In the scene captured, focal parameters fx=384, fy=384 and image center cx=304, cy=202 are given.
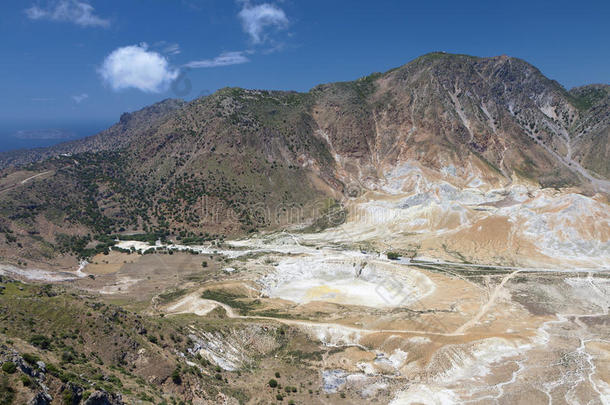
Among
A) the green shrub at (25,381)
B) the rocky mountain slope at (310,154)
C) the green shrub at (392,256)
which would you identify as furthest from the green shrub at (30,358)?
the green shrub at (392,256)

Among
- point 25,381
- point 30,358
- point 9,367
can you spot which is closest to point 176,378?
point 30,358

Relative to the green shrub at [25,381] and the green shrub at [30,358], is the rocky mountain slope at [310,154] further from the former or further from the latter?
the green shrub at [25,381]

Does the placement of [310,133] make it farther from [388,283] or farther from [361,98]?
[388,283]

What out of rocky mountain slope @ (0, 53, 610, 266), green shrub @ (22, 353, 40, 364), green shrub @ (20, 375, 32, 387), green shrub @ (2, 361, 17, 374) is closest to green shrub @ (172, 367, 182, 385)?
green shrub @ (22, 353, 40, 364)

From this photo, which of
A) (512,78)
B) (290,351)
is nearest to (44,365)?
(290,351)

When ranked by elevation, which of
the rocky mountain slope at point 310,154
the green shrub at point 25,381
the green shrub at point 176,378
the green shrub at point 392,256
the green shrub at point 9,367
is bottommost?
the green shrub at point 176,378

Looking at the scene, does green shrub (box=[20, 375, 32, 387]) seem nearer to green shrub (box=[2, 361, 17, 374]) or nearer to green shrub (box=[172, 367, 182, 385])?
green shrub (box=[2, 361, 17, 374])

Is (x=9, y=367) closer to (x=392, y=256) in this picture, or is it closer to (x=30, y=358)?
(x=30, y=358)

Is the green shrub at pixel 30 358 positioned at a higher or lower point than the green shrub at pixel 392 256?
higher
